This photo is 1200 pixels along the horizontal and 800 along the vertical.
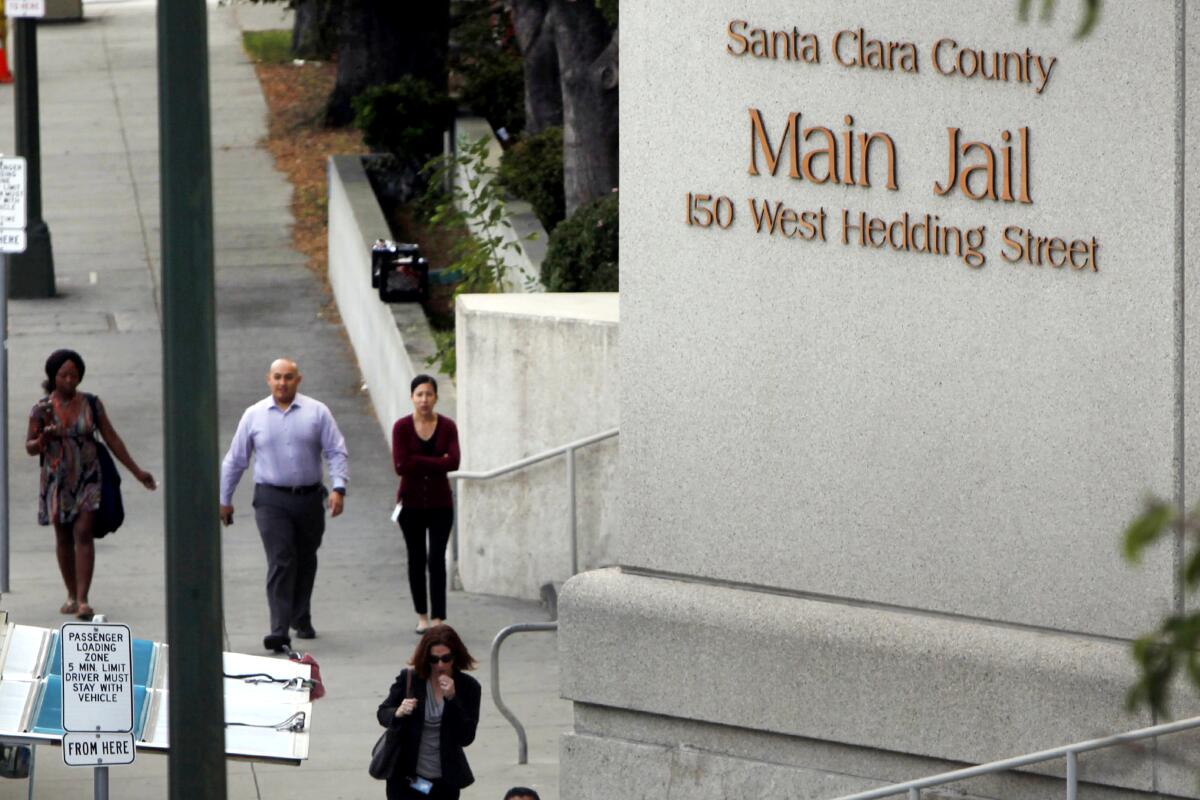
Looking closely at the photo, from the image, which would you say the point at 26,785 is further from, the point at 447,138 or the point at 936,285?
the point at 447,138

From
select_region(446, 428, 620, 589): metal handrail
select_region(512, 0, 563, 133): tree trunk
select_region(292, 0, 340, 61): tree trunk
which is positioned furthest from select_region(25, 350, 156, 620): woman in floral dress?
select_region(292, 0, 340, 61): tree trunk

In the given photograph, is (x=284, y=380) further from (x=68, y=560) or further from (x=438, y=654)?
(x=438, y=654)

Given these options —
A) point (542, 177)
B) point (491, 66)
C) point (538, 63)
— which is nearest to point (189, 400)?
point (542, 177)

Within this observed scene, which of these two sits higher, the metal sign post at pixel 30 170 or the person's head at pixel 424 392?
the metal sign post at pixel 30 170

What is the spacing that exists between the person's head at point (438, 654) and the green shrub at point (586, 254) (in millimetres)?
6704

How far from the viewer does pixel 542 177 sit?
62.8ft

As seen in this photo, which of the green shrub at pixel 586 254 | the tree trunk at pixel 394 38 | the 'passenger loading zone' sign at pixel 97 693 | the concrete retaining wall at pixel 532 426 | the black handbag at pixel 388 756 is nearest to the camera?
the 'passenger loading zone' sign at pixel 97 693

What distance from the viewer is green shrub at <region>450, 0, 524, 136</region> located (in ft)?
74.6

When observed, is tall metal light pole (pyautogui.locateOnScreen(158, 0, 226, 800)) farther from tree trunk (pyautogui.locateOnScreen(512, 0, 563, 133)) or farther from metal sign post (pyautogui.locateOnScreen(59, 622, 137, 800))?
tree trunk (pyautogui.locateOnScreen(512, 0, 563, 133))

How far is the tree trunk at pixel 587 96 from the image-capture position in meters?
17.4

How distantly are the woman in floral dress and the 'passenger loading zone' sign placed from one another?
17.2 feet

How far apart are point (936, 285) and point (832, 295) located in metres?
0.41

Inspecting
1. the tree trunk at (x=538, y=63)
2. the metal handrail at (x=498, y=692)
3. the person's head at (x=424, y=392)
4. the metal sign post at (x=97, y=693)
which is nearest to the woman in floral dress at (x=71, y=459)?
the person's head at (x=424, y=392)

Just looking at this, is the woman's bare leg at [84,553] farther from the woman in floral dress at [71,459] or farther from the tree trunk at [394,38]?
the tree trunk at [394,38]
